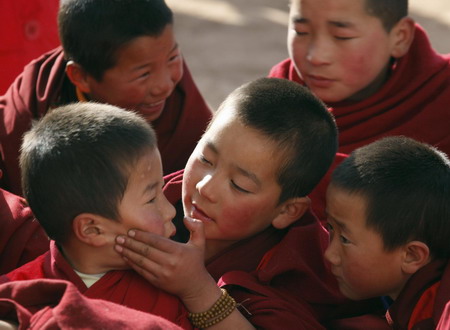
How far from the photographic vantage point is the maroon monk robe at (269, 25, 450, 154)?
11.7 feet

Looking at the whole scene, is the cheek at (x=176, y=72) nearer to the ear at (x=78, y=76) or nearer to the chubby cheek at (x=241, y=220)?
the ear at (x=78, y=76)

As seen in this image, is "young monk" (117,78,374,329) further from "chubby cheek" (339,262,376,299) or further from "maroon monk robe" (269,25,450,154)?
"maroon monk robe" (269,25,450,154)

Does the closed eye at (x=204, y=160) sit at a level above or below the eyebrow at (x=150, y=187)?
below

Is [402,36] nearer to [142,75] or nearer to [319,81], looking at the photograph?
[319,81]

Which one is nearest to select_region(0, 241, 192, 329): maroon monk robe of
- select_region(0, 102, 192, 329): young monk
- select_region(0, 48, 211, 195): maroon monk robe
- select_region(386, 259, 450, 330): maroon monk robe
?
select_region(0, 102, 192, 329): young monk

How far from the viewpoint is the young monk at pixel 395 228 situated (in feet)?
7.98

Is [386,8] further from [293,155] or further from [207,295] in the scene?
[207,295]

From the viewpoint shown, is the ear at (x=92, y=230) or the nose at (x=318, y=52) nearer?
the ear at (x=92, y=230)

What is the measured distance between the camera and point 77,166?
223 cm

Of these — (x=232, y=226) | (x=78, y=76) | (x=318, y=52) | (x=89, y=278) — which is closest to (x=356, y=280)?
(x=232, y=226)

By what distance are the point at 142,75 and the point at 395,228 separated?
1444 mm

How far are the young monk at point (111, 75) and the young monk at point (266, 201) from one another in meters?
0.82

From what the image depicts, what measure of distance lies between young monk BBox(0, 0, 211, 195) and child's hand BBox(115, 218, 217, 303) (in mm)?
1241

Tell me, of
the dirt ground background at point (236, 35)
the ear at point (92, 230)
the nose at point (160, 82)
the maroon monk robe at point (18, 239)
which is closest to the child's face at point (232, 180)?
the ear at point (92, 230)
